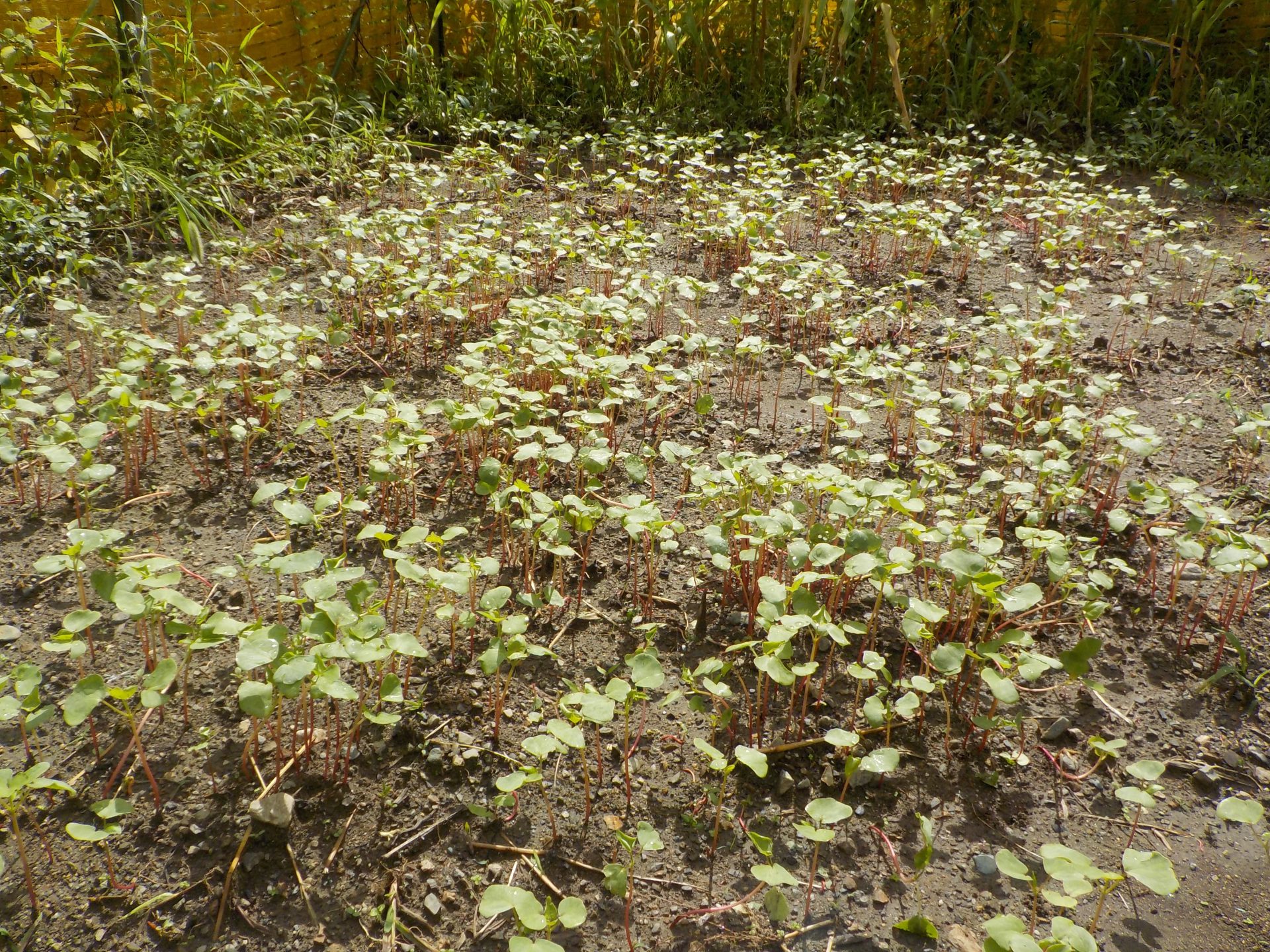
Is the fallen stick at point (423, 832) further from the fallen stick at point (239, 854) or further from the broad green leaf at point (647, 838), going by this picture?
the broad green leaf at point (647, 838)

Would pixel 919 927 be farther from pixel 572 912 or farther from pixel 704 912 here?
pixel 572 912

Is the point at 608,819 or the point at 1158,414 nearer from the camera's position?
the point at 608,819

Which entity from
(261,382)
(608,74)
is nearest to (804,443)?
(261,382)

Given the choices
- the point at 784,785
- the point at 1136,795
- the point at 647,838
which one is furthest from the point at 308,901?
the point at 1136,795

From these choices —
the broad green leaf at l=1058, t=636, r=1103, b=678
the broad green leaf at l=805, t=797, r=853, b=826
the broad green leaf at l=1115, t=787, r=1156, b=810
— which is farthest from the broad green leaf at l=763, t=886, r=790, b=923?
the broad green leaf at l=1058, t=636, r=1103, b=678

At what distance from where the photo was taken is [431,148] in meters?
5.81

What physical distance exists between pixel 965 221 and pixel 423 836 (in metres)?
4.20

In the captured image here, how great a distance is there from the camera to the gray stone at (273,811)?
5.92 feet

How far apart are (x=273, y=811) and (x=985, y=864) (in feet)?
4.64

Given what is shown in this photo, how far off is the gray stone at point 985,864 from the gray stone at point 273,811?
137 cm

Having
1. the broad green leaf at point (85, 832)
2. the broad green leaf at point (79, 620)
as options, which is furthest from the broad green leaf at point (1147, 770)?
the broad green leaf at point (79, 620)

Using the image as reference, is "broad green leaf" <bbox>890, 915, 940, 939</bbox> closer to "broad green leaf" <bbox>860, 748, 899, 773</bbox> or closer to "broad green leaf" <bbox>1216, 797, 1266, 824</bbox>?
"broad green leaf" <bbox>860, 748, 899, 773</bbox>

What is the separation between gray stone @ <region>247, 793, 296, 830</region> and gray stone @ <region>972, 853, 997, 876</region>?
137 cm

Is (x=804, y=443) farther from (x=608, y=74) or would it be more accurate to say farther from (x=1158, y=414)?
(x=608, y=74)
